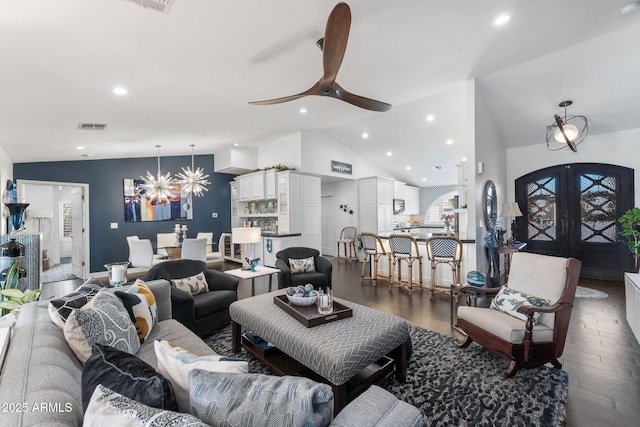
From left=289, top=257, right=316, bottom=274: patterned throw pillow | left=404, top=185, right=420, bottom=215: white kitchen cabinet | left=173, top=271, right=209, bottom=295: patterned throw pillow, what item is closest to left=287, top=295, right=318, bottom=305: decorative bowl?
left=173, top=271, right=209, bottom=295: patterned throw pillow

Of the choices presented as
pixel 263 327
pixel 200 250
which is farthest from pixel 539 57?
pixel 200 250

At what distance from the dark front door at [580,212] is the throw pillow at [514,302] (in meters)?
4.70

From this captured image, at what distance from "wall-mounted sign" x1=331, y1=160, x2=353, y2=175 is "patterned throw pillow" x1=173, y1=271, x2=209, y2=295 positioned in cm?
497

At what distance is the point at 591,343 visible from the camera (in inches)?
113

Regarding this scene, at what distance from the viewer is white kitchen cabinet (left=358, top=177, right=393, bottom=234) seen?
7.99 m

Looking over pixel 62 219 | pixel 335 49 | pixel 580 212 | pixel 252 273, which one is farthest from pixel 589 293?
pixel 62 219

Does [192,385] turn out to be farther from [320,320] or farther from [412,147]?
[412,147]

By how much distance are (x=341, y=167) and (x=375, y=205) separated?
1436mm

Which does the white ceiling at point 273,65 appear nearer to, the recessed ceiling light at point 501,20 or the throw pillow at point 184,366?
the recessed ceiling light at point 501,20

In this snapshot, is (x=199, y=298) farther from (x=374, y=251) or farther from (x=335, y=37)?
(x=374, y=251)

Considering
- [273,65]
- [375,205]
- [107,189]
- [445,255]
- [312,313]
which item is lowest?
[312,313]

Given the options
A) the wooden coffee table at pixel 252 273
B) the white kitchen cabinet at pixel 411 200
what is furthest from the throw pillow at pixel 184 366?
the white kitchen cabinet at pixel 411 200

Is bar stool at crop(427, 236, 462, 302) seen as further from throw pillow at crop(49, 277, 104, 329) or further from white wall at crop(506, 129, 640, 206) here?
throw pillow at crop(49, 277, 104, 329)

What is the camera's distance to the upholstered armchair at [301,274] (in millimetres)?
4070
